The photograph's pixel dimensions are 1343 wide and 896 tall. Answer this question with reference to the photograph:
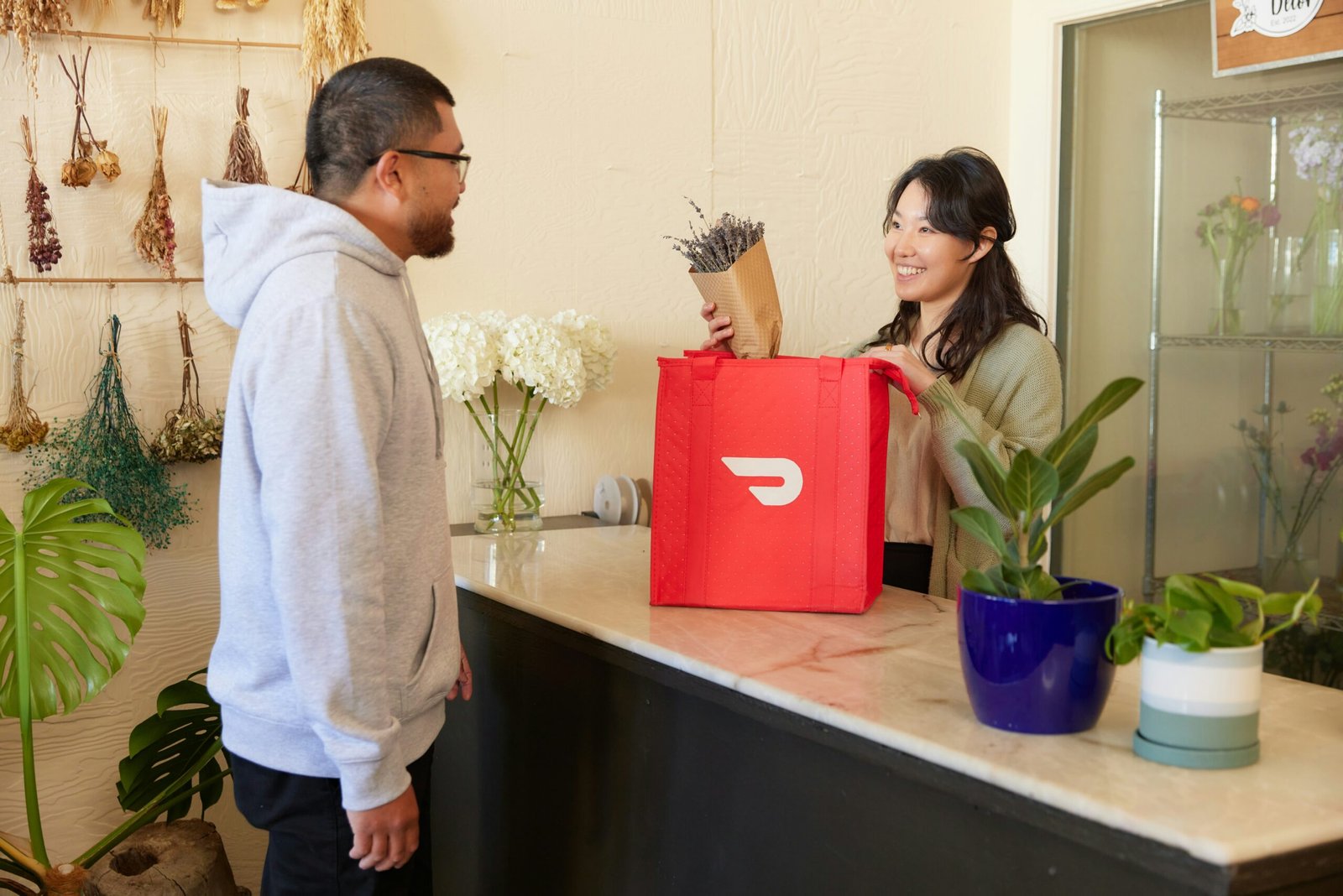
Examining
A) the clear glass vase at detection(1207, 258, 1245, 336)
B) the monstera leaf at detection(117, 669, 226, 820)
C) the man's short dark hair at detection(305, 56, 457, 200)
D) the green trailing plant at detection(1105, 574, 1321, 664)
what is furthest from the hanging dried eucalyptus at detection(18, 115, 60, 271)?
the clear glass vase at detection(1207, 258, 1245, 336)

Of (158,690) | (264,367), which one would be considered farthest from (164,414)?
(264,367)

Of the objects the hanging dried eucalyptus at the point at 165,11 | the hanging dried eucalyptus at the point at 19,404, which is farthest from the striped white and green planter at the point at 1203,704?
the hanging dried eucalyptus at the point at 165,11

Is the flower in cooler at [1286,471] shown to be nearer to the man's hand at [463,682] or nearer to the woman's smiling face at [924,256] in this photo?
the woman's smiling face at [924,256]

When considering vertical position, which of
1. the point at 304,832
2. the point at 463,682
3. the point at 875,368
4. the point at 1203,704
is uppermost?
the point at 875,368

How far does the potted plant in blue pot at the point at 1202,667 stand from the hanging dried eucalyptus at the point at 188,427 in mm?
1687

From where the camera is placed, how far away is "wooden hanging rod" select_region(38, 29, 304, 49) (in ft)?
7.12

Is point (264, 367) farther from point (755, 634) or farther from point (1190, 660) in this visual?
point (1190, 660)

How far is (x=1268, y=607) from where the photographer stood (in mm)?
1112

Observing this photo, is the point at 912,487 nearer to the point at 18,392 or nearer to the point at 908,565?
the point at 908,565

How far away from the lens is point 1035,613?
117 cm

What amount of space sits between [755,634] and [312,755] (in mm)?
573

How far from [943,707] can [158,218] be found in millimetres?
1657

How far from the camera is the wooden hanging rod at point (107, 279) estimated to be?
7.16 ft

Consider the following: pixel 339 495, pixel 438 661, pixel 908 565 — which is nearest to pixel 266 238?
pixel 339 495
